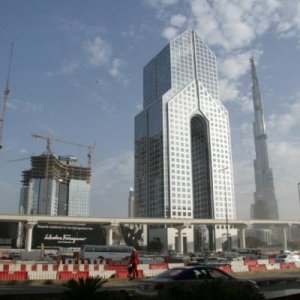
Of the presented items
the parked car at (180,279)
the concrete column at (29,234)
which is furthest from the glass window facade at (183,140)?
the parked car at (180,279)

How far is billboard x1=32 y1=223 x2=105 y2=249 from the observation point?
95.4m

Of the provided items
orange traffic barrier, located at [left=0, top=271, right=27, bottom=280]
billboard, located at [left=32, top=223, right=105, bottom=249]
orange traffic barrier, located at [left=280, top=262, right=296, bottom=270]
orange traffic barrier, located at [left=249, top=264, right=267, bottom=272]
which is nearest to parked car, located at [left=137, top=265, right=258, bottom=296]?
orange traffic barrier, located at [left=0, top=271, right=27, bottom=280]

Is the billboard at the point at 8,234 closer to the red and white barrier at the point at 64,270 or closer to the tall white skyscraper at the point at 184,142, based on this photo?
the tall white skyscraper at the point at 184,142

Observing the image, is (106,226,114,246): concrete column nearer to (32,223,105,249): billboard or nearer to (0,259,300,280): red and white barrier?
(32,223,105,249): billboard

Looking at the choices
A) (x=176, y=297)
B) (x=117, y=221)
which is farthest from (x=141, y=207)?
(x=176, y=297)

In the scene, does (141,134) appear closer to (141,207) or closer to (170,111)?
(170,111)

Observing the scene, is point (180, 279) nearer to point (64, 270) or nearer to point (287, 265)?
point (64, 270)

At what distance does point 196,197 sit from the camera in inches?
7042

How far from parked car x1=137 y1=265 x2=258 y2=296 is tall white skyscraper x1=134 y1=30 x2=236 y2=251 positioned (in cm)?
13599

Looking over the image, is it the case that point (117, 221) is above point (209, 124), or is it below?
below

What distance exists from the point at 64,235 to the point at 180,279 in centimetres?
8623

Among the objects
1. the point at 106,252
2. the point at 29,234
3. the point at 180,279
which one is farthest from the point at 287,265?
the point at 29,234

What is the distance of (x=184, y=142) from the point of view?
168 m

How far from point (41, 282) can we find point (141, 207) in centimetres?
15208
